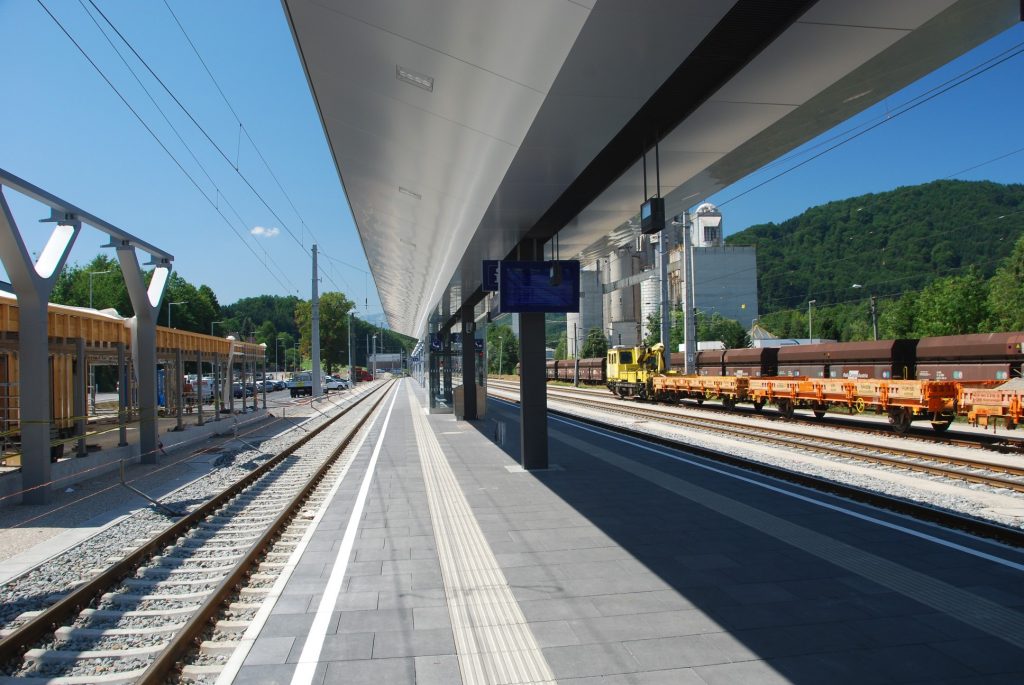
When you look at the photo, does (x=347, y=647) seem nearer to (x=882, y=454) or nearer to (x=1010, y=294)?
(x=882, y=454)

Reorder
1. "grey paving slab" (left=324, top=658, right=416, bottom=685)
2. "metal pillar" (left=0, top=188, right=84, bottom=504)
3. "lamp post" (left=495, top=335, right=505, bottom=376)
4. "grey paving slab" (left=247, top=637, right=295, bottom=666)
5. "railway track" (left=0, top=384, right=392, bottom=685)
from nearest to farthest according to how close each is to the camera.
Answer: "grey paving slab" (left=324, top=658, right=416, bottom=685), "grey paving slab" (left=247, top=637, right=295, bottom=666), "railway track" (left=0, top=384, right=392, bottom=685), "metal pillar" (left=0, top=188, right=84, bottom=504), "lamp post" (left=495, top=335, right=505, bottom=376)

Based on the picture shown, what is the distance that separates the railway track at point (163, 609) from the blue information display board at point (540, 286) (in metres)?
4.77

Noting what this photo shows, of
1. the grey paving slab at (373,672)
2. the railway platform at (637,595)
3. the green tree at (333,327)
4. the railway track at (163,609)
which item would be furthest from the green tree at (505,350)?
the grey paving slab at (373,672)

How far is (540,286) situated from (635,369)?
26423 mm

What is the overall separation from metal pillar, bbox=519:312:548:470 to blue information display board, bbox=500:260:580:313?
0.53 m

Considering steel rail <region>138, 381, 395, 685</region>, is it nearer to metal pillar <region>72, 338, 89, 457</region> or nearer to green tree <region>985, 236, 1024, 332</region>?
metal pillar <region>72, 338, 89, 457</region>

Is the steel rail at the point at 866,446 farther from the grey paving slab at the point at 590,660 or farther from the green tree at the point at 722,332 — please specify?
the green tree at the point at 722,332

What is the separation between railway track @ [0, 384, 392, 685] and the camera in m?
4.61

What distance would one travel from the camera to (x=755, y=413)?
26.0m

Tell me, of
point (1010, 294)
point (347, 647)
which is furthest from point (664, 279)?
point (347, 647)

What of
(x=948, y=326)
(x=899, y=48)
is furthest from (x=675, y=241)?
(x=899, y=48)

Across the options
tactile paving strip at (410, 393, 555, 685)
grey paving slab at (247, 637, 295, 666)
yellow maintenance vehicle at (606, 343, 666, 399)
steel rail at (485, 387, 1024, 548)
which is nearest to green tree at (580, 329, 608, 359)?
yellow maintenance vehicle at (606, 343, 666, 399)

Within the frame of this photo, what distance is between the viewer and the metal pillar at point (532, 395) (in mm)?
12375

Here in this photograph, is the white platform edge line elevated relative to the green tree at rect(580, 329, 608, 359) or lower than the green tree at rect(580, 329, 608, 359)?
lower
